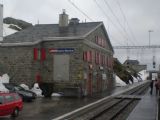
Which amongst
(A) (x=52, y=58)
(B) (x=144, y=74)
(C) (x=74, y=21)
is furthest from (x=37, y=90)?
(B) (x=144, y=74)

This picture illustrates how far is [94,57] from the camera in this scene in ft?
148

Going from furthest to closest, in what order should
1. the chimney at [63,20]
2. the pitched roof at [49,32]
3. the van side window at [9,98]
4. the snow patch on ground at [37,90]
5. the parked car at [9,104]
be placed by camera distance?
the chimney at [63,20], the pitched roof at [49,32], the snow patch on ground at [37,90], the van side window at [9,98], the parked car at [9,104]

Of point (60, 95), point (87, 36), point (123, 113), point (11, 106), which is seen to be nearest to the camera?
point (11, 106)

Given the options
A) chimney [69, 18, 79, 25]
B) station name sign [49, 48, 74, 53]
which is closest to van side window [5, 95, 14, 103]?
station name sign [49, 48, 74, 53]

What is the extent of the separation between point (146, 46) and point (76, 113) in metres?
61.5

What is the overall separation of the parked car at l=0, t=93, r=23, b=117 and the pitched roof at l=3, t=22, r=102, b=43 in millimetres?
18541

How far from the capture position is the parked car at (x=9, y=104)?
20.2 metres

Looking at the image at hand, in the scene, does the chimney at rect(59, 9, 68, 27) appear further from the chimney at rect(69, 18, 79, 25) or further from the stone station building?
the stone station building

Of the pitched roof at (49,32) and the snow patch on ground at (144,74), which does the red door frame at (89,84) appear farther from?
the snow patch on ground at (144,74)

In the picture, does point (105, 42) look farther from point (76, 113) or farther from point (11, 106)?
point (11, 106)

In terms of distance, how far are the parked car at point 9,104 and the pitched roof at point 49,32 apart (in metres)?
18.5

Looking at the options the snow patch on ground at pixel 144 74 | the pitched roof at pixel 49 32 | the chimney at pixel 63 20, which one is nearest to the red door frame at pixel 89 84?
the pitched roof at pixel 49 32

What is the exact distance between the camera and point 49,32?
43.1 m

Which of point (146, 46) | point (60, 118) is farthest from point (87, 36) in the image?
point (146, 46)
